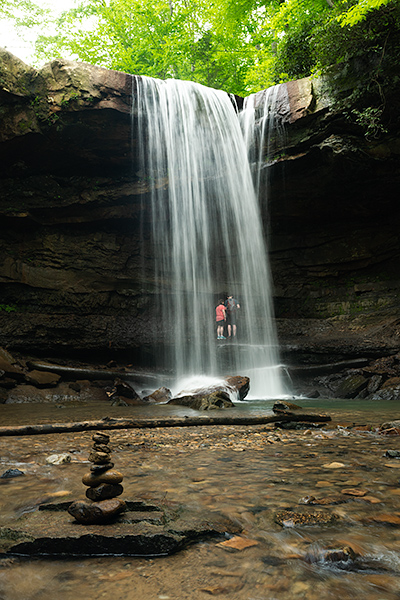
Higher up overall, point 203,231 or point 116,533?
point 203,231

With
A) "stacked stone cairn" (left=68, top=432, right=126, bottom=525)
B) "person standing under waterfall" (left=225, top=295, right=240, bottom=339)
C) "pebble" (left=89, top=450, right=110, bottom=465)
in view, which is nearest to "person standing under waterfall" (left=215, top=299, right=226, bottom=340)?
"person standing under waterfall" (left=225, top=295, right=240, bottom=339)

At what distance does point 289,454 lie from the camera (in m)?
2.88

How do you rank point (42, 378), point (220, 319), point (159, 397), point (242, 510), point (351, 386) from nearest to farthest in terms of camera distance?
point (242, 510) → point (159, 397) → point (42, 378) → point (351, 386) → point (220, 319)

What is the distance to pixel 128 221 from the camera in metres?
14.9

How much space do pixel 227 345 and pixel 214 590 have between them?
39.3 ft

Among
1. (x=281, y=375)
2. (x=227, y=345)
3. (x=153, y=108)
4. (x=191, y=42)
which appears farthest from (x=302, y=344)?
(x=191, y=42)

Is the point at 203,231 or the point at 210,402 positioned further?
the point at 203,231

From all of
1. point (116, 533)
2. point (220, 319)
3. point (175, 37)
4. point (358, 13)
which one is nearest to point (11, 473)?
point (116, 533)

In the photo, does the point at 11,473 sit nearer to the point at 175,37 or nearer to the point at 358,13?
the point at 358,13

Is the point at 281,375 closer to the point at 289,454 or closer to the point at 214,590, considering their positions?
the point at 289,454

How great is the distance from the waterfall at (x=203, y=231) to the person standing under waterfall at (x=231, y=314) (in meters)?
0.76

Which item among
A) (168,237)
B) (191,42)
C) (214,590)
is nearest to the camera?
(214,590)

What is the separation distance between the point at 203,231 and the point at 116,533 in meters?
13.4

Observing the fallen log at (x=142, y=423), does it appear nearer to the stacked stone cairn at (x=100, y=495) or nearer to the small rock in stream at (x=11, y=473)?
the small rock in stream at (x=11, y=473)
